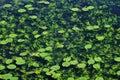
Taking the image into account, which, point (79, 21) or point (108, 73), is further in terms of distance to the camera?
point (79, 21)

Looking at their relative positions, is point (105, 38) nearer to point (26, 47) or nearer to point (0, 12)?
point (26, 47)

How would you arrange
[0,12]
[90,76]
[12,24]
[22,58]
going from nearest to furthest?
[90,76]
[22,58]
[12,24]
[0,12]

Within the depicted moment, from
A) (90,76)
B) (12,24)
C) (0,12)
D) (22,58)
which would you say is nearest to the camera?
(90,76)

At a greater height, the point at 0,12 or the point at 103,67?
the point at 0,12

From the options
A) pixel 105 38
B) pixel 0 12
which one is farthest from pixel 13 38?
pixel 105 38

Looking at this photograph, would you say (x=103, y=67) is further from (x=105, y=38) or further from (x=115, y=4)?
(x=115, y=4)

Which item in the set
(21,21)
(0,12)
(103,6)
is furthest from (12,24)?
(103,6)
